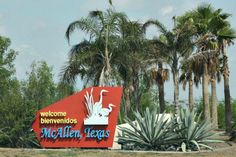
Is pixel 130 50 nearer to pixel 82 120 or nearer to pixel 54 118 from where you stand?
pixel 82 120

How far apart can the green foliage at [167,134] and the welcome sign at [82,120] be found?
108 centimetres

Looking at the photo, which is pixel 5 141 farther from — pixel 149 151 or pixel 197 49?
pixel 197 49

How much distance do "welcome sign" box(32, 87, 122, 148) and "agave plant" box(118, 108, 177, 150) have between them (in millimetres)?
1077

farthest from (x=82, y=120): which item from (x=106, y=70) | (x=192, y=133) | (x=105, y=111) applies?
(x=106, y=70)

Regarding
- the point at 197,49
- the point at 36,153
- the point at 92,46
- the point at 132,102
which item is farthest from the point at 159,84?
the point at 36,153

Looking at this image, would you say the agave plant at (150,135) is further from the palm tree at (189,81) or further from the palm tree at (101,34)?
the palm tree at (189,81)

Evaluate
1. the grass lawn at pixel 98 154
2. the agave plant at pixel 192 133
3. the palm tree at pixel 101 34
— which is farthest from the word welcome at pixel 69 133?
the palm tree at pixel 101 34

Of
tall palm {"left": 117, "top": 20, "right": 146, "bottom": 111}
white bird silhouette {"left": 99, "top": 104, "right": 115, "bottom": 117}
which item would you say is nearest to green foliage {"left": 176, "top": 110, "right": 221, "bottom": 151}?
white bird silhouette {"left": 99, "top": 104, "right": 115, "bottom": 117}

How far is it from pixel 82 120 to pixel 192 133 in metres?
4.78

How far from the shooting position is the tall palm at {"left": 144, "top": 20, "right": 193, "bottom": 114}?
31.2 metres

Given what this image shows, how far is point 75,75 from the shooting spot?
2897 cm

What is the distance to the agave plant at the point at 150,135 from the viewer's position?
19906mm

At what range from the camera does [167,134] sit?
1998 cm

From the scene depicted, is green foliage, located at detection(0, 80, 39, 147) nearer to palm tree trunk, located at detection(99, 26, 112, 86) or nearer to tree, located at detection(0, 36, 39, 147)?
tree, located at detection(0, 36, 39, 147)
